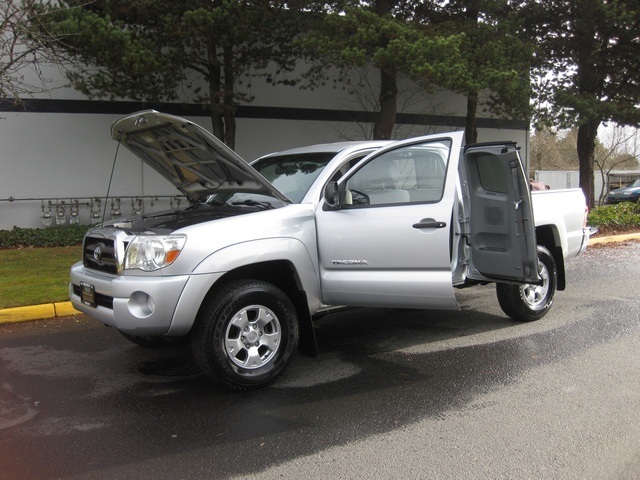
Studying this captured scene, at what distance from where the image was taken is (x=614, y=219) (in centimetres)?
1516

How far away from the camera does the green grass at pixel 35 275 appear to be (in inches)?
299

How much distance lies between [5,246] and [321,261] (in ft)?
32.3

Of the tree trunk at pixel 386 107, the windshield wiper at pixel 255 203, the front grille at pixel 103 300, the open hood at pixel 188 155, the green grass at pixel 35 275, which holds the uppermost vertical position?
the tree trunk at pixel 386 107

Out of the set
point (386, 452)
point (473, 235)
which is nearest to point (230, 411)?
point (386, 452)

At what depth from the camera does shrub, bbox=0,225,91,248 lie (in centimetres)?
1237

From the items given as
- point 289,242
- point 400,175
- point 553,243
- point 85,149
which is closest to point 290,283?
point 289,242

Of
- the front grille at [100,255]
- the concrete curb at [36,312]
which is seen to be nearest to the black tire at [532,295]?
the front grille at [100,255]

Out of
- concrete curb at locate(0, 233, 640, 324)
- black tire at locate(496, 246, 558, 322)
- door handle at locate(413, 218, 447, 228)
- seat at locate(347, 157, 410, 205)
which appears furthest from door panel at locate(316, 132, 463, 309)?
concrete curb at locate(0, 233, 640, 324)

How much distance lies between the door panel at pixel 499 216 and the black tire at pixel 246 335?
6.30 feet

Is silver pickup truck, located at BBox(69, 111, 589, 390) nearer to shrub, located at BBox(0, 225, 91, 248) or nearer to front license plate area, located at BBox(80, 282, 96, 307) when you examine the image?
front license plate area, located at BBox(80, 282, 96, 307)

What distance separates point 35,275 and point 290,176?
562 centimetres

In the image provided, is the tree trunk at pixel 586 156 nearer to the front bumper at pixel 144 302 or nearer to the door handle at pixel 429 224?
the door handle at pixel 429 224

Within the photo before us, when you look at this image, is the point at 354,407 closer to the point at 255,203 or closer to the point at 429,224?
the point at 429,224

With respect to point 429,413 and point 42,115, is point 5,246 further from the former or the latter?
point 429,413
